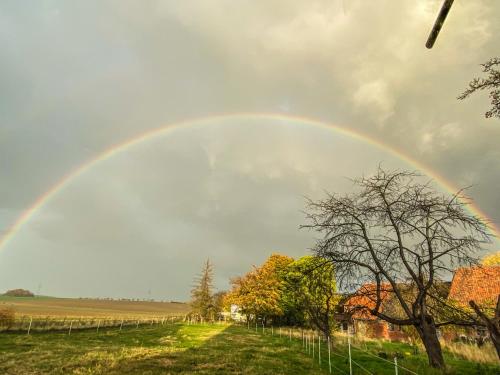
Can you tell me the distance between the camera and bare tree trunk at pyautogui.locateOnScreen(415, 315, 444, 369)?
32.9ft

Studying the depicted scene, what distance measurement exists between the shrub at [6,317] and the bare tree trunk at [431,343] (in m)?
37.4

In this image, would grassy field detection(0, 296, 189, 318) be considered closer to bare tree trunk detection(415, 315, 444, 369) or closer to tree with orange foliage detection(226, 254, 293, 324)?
tree with orange foliage detection(226, 254, 293, 324)

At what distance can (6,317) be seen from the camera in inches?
1305

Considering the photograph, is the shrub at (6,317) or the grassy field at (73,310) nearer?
the shrub at (6,317)

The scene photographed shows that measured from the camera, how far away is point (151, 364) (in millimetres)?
16656

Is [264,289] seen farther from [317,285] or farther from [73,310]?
[73,310]

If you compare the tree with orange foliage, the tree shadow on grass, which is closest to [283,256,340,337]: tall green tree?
the tree shadow on grass

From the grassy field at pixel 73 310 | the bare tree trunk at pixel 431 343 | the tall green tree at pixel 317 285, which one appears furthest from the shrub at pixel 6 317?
the bare tree trunk at pixel 431 343

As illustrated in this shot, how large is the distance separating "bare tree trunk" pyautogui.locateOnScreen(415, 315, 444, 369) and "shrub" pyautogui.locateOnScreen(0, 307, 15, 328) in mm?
37406

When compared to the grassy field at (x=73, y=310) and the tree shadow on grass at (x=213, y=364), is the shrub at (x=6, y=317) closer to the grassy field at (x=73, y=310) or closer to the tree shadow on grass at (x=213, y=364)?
the grassy field at (x=73, y=310)

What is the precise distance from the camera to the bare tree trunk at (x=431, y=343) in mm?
10028

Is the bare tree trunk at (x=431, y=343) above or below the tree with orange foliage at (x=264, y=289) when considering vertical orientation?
below

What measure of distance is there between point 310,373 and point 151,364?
25.5 feet

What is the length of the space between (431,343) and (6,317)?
126 feet
